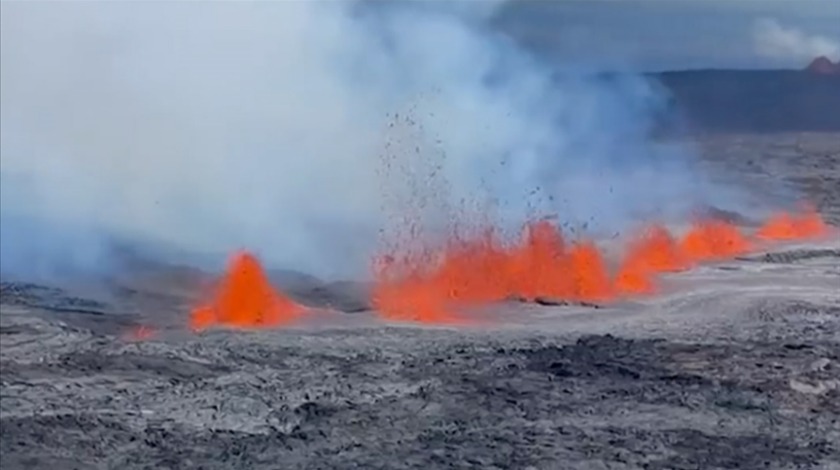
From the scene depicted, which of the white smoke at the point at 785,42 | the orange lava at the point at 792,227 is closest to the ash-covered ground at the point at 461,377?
the orange lava at the point at 792,227

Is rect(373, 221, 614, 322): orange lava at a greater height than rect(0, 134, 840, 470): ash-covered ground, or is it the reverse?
rect(373, 221, 614, 322): orange lava

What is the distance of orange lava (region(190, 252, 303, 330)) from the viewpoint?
2.13 m

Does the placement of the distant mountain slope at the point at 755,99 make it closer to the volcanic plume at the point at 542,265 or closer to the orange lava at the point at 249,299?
the volcanic plume at the point at 542,265

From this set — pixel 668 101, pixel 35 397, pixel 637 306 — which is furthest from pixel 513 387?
pixel 35 397

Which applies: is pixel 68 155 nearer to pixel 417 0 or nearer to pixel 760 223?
pixel 417 0

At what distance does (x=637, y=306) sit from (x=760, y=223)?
24 centimetres

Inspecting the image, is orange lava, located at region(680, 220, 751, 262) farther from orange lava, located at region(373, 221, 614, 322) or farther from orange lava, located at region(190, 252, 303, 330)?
orange lava, located at region(190, 252, 303, 330)

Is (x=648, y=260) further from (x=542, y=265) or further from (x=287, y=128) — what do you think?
(x=287, y=128)

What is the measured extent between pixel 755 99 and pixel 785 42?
104 mm

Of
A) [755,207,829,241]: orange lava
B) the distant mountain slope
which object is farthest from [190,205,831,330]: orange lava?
the distant mountain slope

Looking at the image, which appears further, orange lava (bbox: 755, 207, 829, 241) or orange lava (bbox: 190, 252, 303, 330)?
orange lava (bbox: 190, 252, 303, 330)

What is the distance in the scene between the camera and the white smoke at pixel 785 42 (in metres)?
1.95

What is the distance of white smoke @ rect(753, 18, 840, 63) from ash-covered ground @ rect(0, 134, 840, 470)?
14cm

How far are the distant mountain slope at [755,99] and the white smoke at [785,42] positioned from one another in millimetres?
28
